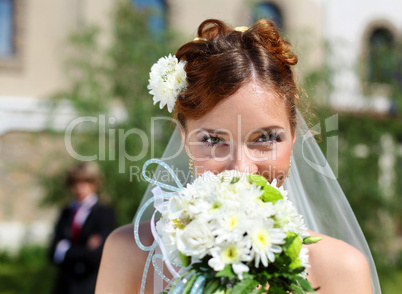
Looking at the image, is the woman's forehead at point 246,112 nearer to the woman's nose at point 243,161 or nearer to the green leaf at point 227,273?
the woman's nose at point 243,161

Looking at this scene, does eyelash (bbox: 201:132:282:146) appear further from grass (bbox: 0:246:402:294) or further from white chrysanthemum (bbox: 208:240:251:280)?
grass (bbox: 0:246:402:294)

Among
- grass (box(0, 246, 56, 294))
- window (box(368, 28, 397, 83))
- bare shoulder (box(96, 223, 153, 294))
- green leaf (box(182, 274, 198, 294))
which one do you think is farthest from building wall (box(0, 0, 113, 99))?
green leaf (box(182, 274, 198, 294))

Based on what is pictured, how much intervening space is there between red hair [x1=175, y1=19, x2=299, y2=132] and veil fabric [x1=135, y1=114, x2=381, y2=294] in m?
0.36

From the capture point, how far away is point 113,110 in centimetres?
753

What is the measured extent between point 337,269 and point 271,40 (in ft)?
3.29

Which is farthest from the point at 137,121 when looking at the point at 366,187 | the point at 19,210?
the point at 19,210

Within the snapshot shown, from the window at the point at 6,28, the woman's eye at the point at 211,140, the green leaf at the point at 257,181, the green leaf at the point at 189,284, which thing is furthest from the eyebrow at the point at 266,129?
the window at the point at 6,28

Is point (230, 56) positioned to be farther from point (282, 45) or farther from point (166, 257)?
point (166, 257)

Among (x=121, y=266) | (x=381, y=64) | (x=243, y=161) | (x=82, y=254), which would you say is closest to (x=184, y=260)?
(x=243, y=161)

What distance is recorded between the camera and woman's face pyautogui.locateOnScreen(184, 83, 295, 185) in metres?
1.86

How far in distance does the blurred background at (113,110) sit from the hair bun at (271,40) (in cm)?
256

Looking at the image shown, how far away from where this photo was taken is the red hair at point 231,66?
194cm

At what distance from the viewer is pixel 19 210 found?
10.7 meters

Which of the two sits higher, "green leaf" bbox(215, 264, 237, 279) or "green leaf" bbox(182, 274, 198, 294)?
"green leaf" bbox(215, 264, 237, 279)
